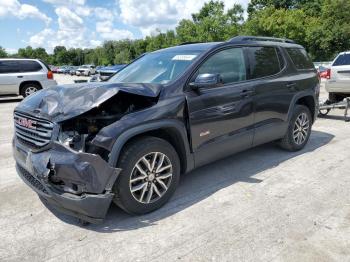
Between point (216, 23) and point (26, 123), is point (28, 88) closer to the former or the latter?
point (26, 123)

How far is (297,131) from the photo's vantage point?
5.76 metres

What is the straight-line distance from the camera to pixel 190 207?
3807 millimetres

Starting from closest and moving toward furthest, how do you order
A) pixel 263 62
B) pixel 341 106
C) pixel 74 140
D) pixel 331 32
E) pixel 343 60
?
1. pixel 74 140
2. pixel 263 62
3. pixel 341 106
4. pixel 343 60
5. pixel 331 32

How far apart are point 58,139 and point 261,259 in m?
2.07

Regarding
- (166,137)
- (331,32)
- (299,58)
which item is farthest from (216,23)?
(166,137)

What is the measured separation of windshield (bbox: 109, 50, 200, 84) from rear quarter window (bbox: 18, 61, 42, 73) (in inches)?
410

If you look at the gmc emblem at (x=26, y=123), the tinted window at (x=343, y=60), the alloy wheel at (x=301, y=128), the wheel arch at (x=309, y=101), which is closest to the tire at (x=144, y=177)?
the gmc emblem at (x=26, y=123)

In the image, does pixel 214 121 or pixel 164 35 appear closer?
pixel 214 121

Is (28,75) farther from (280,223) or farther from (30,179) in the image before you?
(280,223)

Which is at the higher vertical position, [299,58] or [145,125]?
[299,58]

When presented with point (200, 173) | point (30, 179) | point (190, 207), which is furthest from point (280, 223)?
point (30, 179)

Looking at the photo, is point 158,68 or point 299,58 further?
point 299,58

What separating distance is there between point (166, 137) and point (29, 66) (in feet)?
39.7

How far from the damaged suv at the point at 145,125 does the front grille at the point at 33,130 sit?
10 millimetres
